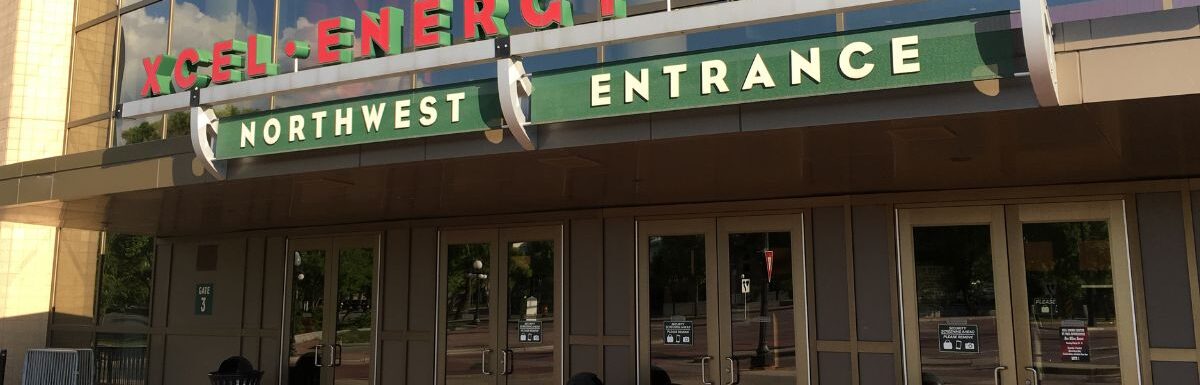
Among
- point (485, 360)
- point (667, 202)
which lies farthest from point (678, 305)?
point (485, 360)

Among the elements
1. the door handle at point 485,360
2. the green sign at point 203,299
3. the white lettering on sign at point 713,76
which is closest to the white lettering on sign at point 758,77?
the white lettering on sign at point 713,76

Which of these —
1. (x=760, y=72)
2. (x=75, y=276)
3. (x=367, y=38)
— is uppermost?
(x=367, y=38)

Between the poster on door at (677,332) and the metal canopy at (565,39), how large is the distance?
5014 millimetres

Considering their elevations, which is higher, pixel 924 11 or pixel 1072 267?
pixel 924 11

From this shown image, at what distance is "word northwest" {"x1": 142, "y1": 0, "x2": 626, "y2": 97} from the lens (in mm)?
7871

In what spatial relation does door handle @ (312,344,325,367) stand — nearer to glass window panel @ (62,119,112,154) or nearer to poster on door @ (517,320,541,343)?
poster on door @ (517,320,541,343)

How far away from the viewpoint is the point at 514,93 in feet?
25.5

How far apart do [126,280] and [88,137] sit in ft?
8.66

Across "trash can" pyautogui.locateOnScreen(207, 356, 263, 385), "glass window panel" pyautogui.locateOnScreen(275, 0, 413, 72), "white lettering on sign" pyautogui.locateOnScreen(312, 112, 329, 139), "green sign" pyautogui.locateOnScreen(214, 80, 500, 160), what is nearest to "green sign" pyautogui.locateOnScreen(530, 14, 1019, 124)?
"green sign" pyautogui.locateOnScreen(214, 80, 500, 160)

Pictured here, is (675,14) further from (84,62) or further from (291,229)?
(84,62)

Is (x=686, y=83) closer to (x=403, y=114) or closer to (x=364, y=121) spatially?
(x=403, y=114)

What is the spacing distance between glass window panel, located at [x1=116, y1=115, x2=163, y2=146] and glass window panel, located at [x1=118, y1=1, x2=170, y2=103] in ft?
1.39

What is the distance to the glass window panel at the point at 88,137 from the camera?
16.3m

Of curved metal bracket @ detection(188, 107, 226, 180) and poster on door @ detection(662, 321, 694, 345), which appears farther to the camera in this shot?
poster on door @ detection(662, 321, 694, 345)
